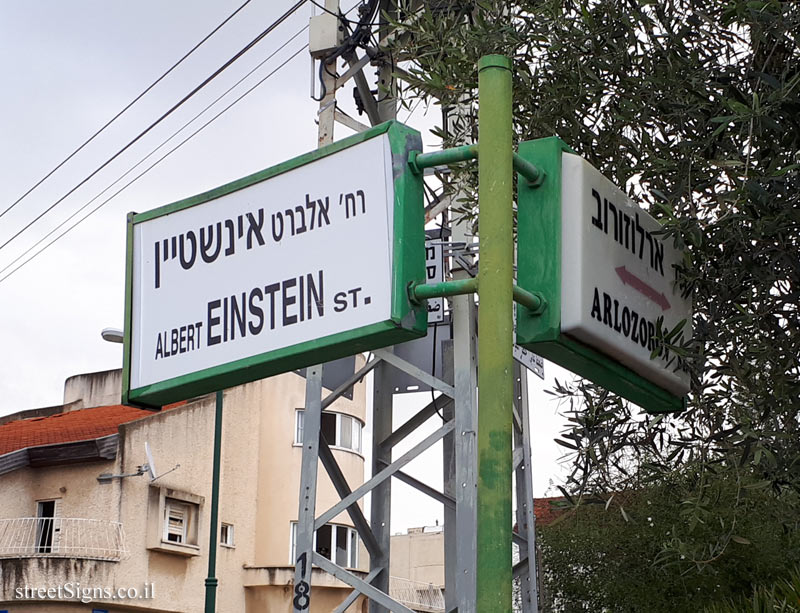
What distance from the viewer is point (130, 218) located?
371 cm

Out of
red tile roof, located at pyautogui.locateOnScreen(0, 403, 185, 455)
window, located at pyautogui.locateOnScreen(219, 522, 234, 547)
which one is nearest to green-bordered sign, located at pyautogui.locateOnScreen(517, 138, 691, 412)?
red tile roof, located at pyautogui.locateOnScreen(0, 403, 185, 455)

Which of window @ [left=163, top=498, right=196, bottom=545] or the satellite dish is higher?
the satellite dish

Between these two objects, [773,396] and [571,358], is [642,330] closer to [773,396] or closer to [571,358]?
[571,358]

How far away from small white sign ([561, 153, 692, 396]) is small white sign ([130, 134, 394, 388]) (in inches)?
17.9

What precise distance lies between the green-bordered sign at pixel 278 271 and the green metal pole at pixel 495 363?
1.03 feet

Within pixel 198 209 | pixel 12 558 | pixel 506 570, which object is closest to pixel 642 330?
pixel 506 570

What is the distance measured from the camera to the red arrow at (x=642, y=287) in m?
3.25

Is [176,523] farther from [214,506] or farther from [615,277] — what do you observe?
[615,277]

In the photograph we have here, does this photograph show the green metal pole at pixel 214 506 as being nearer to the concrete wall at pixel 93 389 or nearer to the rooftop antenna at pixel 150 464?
the rooftop antenna at pixel 150 464

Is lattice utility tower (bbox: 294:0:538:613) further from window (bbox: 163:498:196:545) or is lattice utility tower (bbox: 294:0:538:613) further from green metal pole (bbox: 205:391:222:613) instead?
window (bbox: 163:498:196:545)

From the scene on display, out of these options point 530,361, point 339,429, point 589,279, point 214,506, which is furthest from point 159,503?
point 589,279

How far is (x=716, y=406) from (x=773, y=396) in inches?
9.5

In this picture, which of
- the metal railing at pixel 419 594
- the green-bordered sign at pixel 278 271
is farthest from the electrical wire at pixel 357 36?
the metal railing at pixel 419 594

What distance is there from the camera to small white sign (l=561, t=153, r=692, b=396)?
9.64 ft
